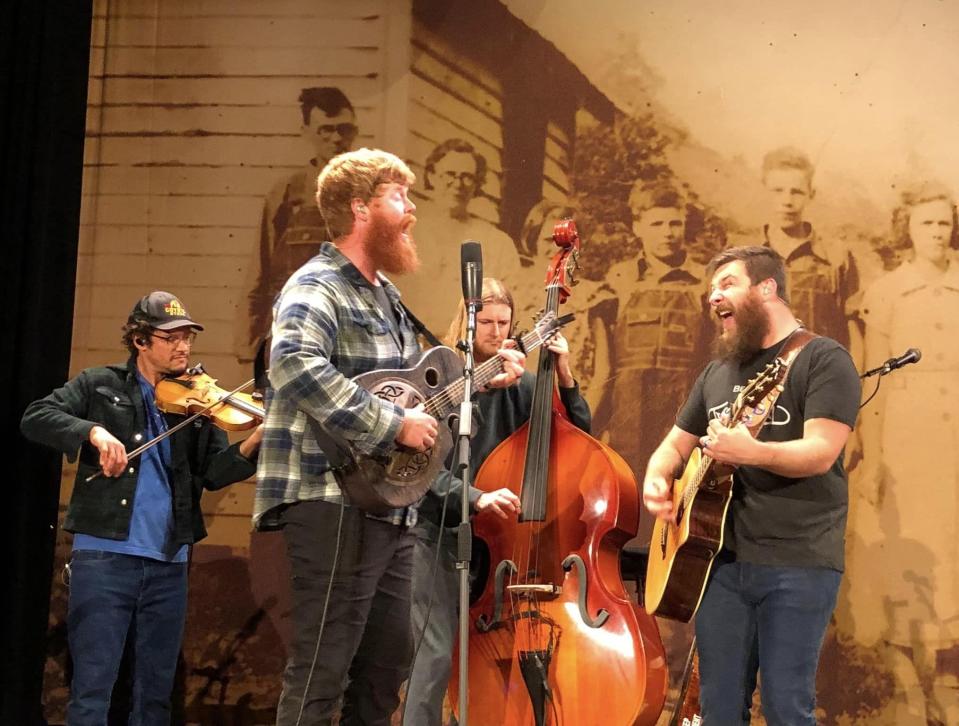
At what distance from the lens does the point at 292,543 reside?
2760mm

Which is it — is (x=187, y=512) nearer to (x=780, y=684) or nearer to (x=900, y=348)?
(x=780, y=684)

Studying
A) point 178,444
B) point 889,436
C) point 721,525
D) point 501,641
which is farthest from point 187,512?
point 889,436

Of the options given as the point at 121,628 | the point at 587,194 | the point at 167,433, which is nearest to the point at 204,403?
the point at 167,433

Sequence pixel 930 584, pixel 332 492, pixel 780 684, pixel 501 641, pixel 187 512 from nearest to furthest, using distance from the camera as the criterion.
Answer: pixel 332 492 < pixel 780 684 < pixel 501 641 < pixel 187 512 < pixel 930 584

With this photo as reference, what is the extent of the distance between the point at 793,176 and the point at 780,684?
9.28ft

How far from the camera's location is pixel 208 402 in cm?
439

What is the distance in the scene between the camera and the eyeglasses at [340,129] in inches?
214

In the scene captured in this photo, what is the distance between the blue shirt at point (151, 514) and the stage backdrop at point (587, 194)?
1.04 m

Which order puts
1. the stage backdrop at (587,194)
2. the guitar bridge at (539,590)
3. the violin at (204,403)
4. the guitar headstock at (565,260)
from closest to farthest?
1. the guitar bridge at (539,590)
2. the guitar headstock at (565,260)
3. the violin at (204,403)
4. the stage backdrop at (587,194)

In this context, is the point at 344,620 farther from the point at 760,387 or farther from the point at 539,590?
the point at 760,387

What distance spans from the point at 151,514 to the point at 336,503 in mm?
1786

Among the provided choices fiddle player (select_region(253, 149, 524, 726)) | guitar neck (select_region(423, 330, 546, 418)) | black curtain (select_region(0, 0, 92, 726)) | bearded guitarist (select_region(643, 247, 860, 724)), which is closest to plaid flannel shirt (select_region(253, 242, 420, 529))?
fiddle player (select_region(253, 149, 524, 726))

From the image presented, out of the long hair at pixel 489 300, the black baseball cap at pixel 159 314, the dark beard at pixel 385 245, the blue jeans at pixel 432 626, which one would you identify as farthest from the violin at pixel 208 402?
the dark beard at pixel 385 245

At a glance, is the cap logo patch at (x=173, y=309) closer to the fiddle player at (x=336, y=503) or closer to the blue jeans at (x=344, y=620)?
the fiddle player at (x=336, y=503)
